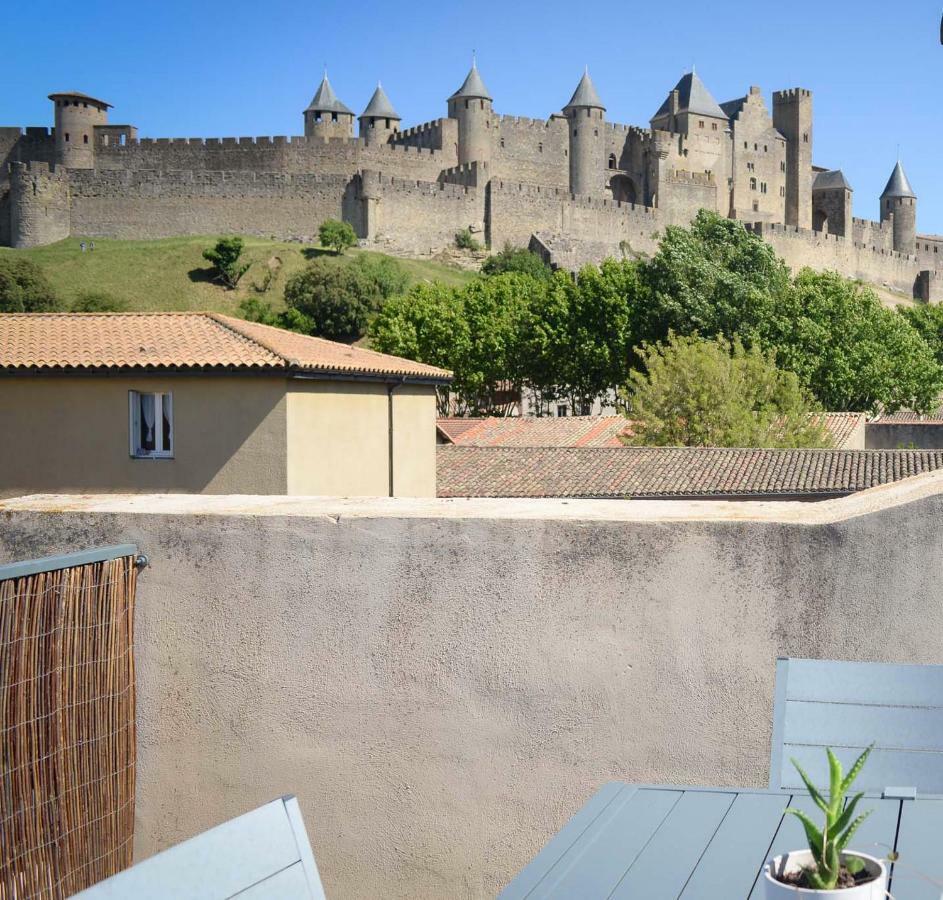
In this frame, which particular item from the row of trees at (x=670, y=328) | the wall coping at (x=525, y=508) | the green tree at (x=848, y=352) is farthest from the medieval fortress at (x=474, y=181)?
the wall coping at (x=525, y=508)

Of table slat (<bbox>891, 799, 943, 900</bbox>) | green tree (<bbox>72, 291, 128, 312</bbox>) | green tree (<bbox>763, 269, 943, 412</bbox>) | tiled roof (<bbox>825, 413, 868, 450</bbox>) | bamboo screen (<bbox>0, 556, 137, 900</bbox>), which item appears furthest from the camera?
green tree (<bbox>72, 291, 128, 312</bbox>)

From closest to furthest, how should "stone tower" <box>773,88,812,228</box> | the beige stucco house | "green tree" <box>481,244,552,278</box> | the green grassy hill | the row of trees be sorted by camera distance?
1. the beige stucco house
2. the row of trees
3. the green grassy hill
4. "green tree" <box>481,244,552,278</box>
5. "stone tower" <box>773,88,812,228</box>

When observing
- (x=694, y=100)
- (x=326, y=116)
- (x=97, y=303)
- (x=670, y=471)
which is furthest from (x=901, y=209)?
(x=670, y=471)

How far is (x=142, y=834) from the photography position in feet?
12.5

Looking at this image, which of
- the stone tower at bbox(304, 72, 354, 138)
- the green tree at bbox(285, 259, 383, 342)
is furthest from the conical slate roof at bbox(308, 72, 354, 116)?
the green tree at bbox(285, 259, 383, 342)

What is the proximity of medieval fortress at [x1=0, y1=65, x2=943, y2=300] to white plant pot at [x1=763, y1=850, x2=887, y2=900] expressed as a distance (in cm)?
6365

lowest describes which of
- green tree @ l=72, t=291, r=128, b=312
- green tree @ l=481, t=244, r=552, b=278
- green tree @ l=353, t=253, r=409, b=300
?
green tree @ l=72, t=291, r=128, b=312

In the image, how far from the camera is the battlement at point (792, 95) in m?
85.1

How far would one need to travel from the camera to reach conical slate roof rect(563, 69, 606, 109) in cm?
7662

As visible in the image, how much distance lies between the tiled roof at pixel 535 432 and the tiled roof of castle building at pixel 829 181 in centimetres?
6026

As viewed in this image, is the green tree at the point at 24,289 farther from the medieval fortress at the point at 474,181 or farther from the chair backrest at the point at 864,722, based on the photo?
the chair backrest at the point at 864,722

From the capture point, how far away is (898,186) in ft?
295

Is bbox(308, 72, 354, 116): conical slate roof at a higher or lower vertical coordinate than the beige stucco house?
higher

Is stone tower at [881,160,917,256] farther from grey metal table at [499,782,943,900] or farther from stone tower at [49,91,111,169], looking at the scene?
Result: grey metal table at [499,782,943,900]
